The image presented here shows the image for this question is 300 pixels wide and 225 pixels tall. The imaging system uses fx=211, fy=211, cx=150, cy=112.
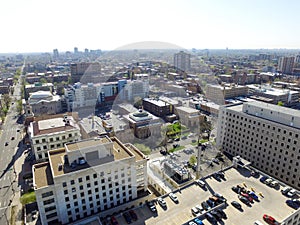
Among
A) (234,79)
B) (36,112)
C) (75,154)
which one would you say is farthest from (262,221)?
(234,79)

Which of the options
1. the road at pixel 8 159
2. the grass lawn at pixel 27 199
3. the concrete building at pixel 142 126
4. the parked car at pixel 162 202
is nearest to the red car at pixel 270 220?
the parked car at pixel 162 202

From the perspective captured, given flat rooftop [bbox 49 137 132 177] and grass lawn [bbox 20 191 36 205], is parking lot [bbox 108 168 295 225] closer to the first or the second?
flat rooftop [bbox 49 137 132 177]

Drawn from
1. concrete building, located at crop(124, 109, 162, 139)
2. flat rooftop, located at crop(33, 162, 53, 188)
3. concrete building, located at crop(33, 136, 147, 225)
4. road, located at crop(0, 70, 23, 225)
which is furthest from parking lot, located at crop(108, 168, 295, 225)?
road, located at crop(0, 70, 23, 225)

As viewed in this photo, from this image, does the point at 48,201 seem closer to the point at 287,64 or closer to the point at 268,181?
the point at 268,181

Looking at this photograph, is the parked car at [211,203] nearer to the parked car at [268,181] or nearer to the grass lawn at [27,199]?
the parked car at [268,181]

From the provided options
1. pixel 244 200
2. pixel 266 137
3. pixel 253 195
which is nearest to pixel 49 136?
pixel 244 200

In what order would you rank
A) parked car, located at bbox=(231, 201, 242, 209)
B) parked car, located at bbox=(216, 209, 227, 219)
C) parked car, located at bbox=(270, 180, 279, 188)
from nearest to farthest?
parked car, located at bbox=(216, 209, 227, 219) < parked car, located at bbox=(231, 201, 242, 209) < parked car, located at bbox=(270, 180, 279, 188)
